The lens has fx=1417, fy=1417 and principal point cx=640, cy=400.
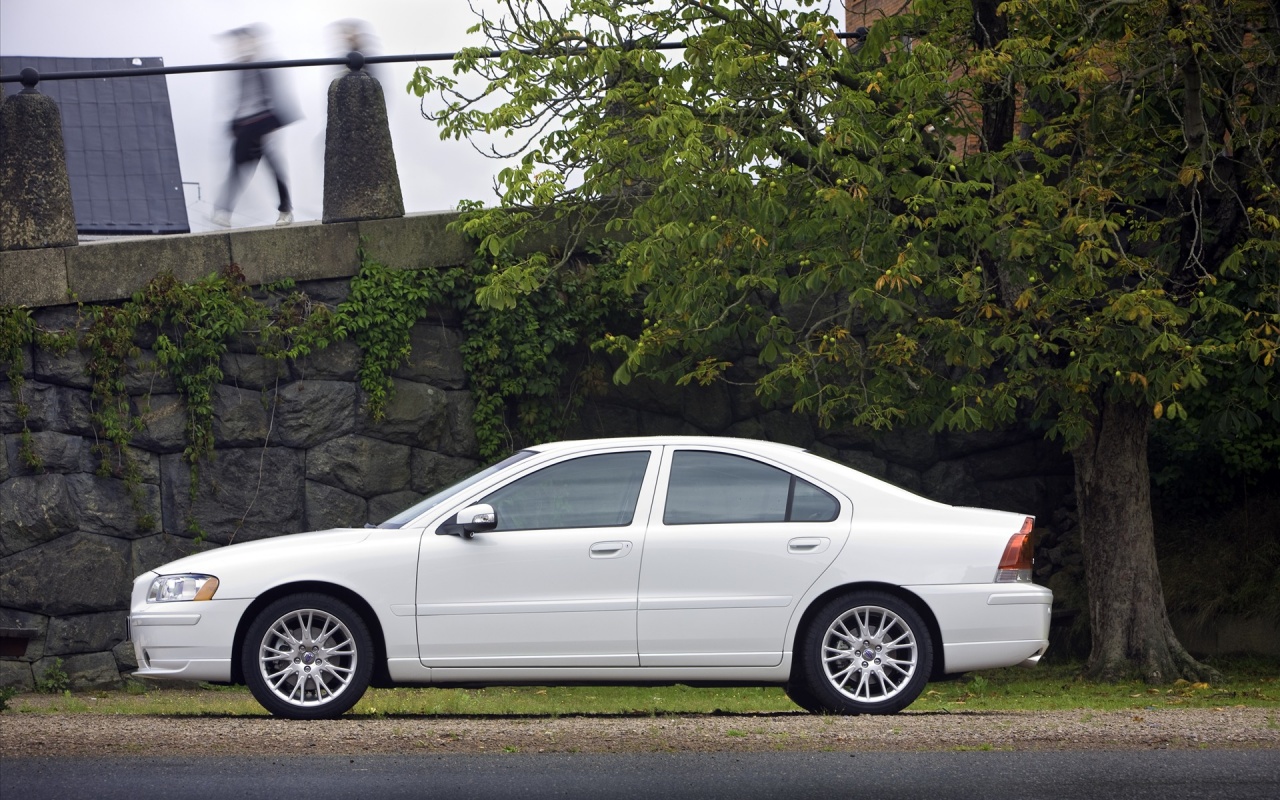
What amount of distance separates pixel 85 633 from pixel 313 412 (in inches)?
97.6

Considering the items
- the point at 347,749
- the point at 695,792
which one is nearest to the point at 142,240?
the point at 347,749

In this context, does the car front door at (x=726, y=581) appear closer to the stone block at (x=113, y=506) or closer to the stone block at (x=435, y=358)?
the stone block at (x=435, y=358)

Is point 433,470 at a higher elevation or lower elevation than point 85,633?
higher

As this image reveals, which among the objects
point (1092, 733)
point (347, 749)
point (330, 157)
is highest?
point (330, 157)

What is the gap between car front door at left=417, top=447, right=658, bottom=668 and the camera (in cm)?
729

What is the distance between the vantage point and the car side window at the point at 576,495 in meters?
7.52

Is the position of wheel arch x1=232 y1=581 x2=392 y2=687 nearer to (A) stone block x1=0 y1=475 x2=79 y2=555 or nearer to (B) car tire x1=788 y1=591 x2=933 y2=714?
(B) car tire x1=788 y1=591 x2=933 y2=714

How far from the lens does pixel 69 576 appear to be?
11.1m

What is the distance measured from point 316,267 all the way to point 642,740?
678cm

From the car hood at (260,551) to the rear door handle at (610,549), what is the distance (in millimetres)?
1216

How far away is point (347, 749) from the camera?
19.9ft

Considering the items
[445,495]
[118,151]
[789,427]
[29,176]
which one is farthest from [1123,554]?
[118,151]

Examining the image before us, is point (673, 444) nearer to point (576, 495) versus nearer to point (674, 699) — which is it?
point (576, 495)

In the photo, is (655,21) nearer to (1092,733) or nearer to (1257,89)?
(1257,89)
